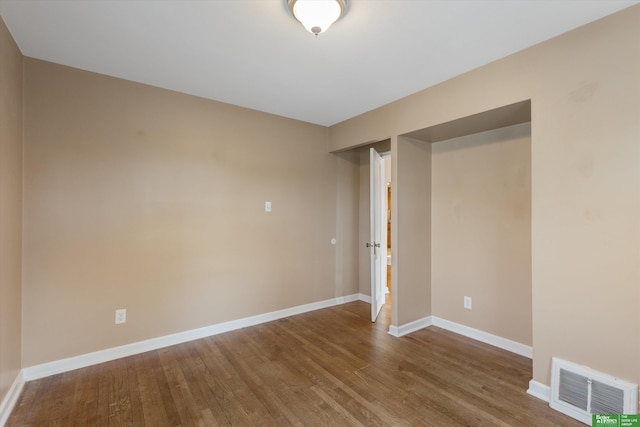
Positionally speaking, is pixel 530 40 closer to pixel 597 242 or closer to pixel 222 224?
pixel 597 242

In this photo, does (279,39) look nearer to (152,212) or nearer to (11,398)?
(152,212)

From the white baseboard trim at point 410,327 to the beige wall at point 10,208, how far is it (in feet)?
10.1

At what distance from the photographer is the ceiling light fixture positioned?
5.19ft

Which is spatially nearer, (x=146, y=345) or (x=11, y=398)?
(x=11, y=398)

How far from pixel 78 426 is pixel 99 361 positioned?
0.84 meters

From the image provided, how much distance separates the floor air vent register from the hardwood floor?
9cm

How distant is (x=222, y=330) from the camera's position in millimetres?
3131

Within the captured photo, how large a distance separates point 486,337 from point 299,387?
2.00 metres

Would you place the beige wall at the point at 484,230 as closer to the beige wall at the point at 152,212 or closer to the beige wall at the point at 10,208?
the beige wall at the point at 152,212

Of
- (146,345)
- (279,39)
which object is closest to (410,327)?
(146,345)

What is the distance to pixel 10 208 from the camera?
1.98 meters

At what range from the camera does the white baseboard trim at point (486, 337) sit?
8.62 ft

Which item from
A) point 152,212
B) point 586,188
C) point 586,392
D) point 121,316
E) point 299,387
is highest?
point 586,188

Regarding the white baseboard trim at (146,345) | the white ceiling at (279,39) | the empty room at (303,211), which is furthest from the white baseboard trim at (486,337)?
the white ceiling at (279,39)
